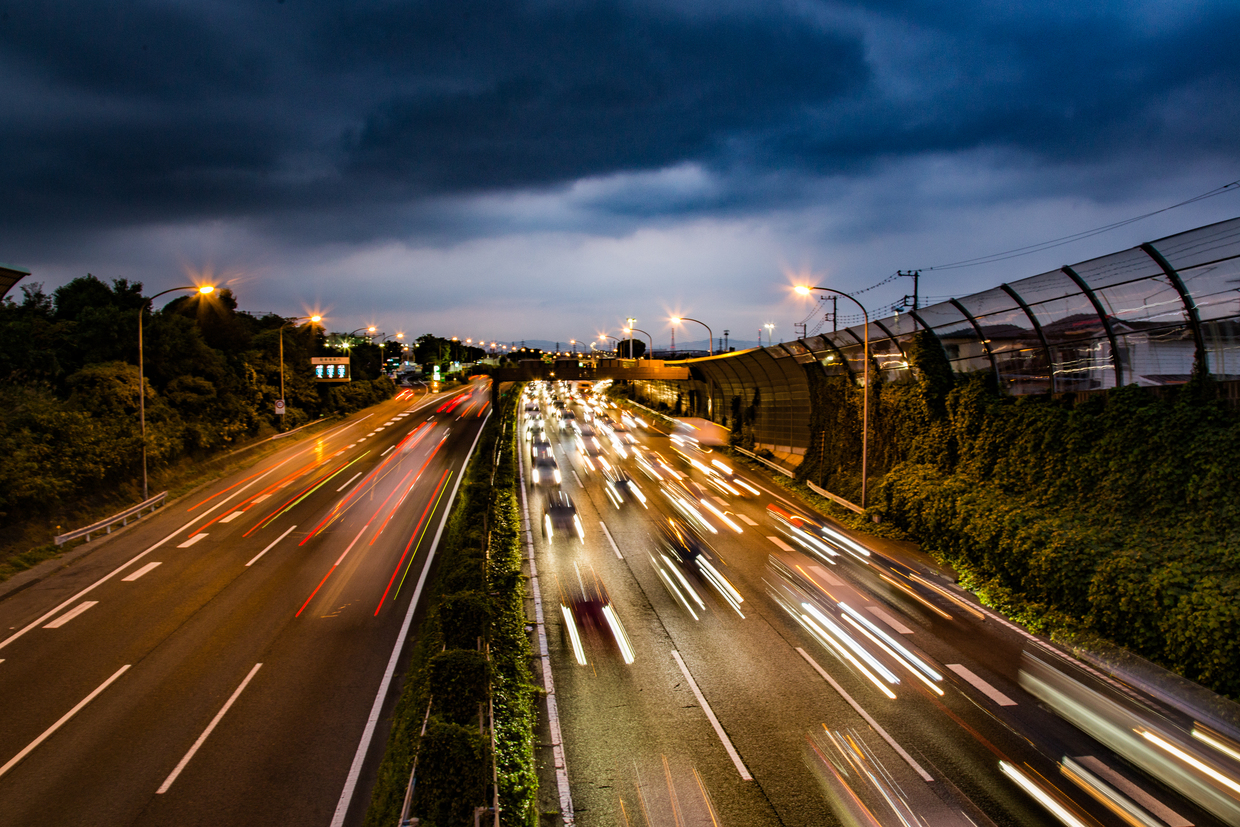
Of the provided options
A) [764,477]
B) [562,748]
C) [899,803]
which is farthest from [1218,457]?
[764,477]

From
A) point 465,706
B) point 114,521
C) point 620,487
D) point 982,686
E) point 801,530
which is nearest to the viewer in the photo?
point 465,706

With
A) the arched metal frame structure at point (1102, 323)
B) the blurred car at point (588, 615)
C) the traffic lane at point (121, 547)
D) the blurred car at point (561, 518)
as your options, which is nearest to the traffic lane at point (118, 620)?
the traffic lane at point (121, 547)

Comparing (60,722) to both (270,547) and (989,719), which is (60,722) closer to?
(270,547)

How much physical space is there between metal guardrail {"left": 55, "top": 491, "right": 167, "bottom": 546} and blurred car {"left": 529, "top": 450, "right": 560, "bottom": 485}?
57.4 ft

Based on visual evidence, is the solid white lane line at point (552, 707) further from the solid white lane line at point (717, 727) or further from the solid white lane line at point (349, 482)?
the solid white lane line at point (349, 482)

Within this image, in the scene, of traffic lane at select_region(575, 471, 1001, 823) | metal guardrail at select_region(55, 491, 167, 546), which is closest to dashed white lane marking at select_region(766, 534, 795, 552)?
traffic lane at select_region(575, 471, 1001, 823)

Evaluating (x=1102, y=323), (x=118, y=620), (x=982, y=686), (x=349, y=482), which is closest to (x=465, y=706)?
(x=982, y=686)

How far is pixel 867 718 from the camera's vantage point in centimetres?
1091

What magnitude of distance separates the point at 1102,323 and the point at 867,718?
13.2 meters

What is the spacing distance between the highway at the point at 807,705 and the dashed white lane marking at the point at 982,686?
0.13 ft

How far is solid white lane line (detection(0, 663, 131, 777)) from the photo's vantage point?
32.0 ft

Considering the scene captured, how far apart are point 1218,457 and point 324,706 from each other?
19.5 m

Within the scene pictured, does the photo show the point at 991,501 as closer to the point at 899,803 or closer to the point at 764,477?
the point at 899,803

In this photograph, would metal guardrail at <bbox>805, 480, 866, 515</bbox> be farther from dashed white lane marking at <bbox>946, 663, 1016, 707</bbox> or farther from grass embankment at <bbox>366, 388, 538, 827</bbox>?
grass embankment at <bbox>366, 388, 538, 827</bbox>
